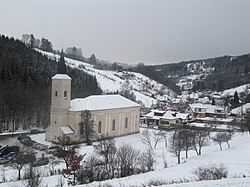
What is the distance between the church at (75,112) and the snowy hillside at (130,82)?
46.7m

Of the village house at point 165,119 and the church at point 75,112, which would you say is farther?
the village house at point 165,119

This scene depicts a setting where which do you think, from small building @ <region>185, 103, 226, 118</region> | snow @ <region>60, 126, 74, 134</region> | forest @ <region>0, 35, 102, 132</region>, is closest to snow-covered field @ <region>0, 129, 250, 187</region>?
snow @ <region>60, 126, 74, 134</region>

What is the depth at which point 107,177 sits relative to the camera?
18719 mm

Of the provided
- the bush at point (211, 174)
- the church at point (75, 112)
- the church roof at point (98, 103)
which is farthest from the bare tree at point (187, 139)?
the church roof at point (98, 103)

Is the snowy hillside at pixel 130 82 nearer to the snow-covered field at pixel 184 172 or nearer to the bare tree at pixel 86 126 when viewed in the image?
the bare tree at pixel 86 126

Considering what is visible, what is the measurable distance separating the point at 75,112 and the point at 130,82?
82.7 meters

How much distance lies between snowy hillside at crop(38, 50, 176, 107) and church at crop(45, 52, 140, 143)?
46739 mm

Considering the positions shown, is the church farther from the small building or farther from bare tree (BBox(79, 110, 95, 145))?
the small building

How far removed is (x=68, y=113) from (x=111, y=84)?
63986 millimetres

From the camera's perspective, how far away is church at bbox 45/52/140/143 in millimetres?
34125

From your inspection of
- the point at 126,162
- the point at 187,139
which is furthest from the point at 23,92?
the point at 126,162

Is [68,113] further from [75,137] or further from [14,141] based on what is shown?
[14,141]

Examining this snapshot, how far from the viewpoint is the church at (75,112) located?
112 feet

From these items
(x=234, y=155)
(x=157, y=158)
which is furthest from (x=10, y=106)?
(x=234, y=155)
